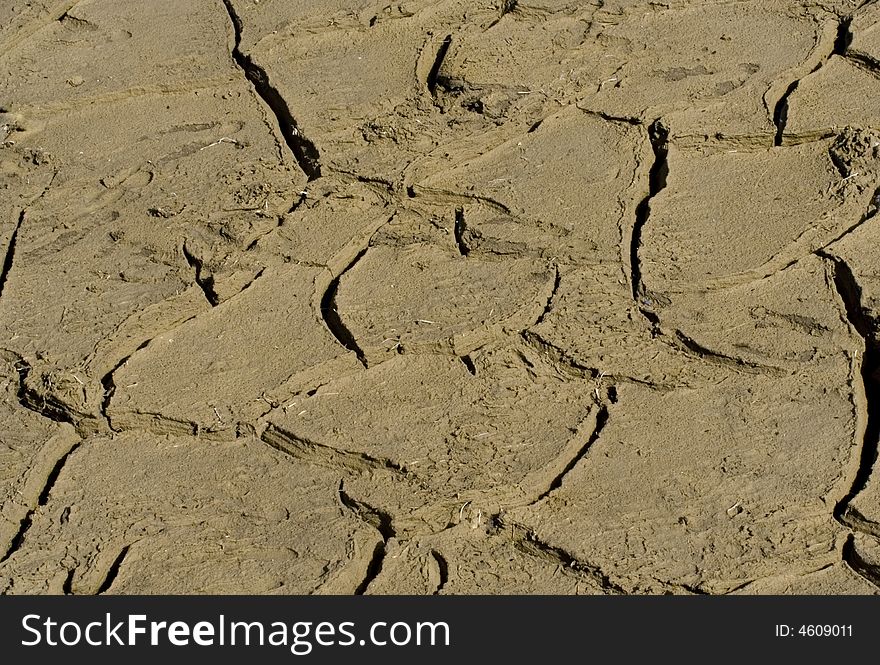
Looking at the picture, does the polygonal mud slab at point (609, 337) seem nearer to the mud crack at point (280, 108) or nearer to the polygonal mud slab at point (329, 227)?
the polygonal mud slab at point (329, 227)

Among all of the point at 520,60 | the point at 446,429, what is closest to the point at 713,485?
the point at 446,429

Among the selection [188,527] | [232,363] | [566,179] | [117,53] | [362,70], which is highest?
[117,53]

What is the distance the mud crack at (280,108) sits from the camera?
3.56m

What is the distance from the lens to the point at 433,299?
3086mm

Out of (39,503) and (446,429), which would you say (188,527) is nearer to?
(39,503)

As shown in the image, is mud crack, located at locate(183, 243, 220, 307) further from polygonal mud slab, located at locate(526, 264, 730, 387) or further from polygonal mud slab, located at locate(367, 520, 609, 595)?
polygonal mud slab, located at locate(367, 520, 609, 595)

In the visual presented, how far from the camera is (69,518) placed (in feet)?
8.79

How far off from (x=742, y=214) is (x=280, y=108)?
56.6 inches

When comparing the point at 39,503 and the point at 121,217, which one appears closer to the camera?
the point at 39,503

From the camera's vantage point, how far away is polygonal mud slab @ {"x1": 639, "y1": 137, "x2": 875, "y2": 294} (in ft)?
10.1

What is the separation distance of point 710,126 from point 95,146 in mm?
1811

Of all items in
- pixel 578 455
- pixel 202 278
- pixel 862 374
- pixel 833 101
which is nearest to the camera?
pixel 578 455

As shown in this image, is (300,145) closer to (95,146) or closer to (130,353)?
(95,146)

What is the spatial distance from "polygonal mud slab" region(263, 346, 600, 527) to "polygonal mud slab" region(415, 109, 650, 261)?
0.47 meters
